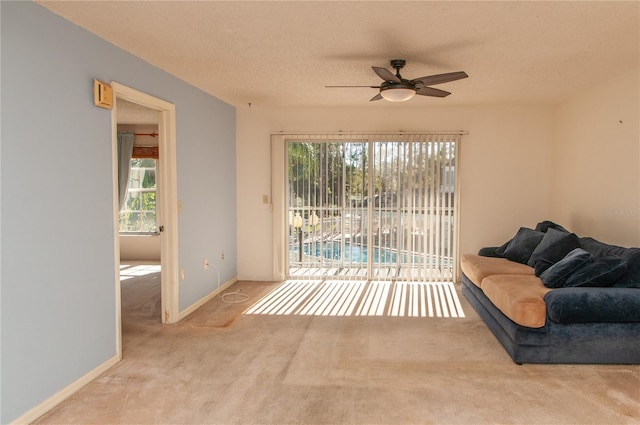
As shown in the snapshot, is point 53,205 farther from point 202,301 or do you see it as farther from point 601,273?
point 601,273

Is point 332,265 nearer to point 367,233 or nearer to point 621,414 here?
point 367,233

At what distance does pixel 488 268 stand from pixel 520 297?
3.92 feet

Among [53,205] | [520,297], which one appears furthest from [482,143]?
[53,205]

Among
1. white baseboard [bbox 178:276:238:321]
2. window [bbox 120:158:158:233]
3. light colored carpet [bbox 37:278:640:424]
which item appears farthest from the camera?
window [bbox 120:158:158:233]

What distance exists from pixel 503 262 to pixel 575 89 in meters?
2.03

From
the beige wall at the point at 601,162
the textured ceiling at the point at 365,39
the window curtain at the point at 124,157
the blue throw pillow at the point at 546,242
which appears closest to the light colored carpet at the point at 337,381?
the blue throw pillow at the point at 546,242

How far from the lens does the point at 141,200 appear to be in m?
7.48

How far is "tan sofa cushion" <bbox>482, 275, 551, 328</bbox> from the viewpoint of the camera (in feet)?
9.74

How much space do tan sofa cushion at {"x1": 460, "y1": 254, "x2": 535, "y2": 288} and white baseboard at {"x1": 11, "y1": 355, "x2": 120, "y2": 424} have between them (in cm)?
322

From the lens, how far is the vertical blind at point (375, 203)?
5.61 meters

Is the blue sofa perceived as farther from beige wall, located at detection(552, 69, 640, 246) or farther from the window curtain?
the window curtain

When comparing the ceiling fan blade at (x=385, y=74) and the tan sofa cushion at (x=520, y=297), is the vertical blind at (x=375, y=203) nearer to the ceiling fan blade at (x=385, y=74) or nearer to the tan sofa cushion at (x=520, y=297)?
the tan sofa cushion at (x=520, y=297)

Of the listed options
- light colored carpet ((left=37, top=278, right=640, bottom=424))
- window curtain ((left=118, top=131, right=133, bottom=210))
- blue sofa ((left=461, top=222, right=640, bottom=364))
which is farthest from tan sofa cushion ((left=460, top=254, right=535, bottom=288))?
window curtain ((left=118, top=131, right=133, bottom=210))

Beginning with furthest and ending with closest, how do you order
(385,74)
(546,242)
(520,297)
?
(546,242) < (385,74) < (520,297)
